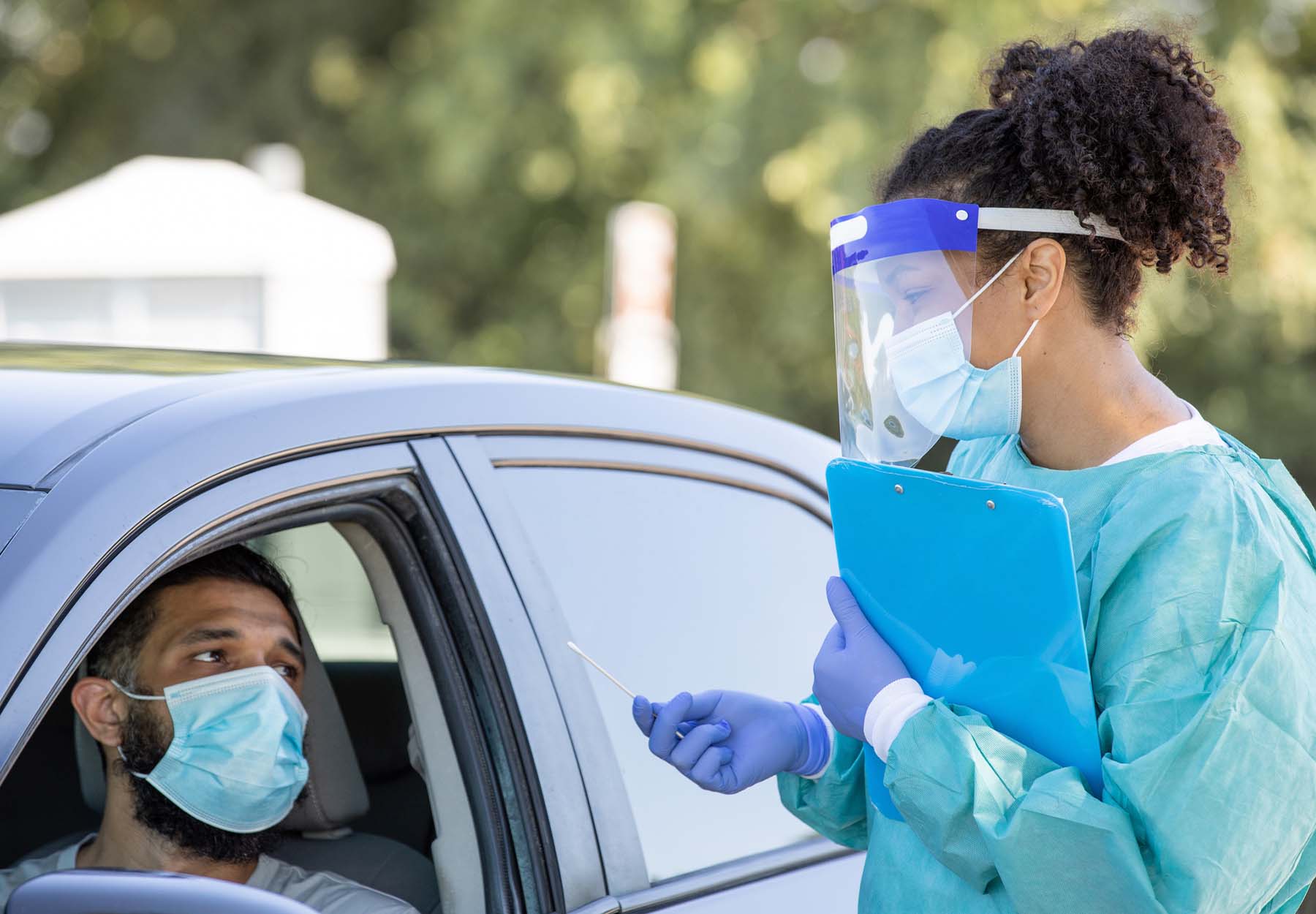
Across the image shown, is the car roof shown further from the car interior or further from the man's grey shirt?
the man's grey shirt

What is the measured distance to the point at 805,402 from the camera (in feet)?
35.8

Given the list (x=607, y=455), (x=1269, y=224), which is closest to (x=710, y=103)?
(x=1269, y=224)

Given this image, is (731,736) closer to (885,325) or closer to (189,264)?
(885,325)

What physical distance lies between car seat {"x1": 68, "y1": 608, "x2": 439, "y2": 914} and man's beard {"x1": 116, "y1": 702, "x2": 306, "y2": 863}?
0.47 feet

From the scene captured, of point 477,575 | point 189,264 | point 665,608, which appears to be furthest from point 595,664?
point 189,264

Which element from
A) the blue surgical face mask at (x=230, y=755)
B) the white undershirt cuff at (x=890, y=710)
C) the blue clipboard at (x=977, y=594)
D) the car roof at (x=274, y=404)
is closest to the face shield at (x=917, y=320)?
the blue clipboard at (x=977, y=594)

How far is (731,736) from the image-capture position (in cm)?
199

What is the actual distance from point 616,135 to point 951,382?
8024mm

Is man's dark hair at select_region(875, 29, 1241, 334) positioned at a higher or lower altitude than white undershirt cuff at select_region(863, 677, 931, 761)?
higher

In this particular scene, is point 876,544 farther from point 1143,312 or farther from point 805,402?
point 805,402

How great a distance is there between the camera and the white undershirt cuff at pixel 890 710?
168cm

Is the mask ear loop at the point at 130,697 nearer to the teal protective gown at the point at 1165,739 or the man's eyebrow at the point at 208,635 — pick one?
the man's eyebrow at the point at 208,635

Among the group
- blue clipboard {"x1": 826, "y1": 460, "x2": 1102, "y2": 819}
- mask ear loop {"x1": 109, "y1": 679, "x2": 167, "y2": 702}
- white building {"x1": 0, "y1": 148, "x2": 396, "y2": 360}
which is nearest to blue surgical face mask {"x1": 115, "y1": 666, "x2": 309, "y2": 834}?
mask ear loop {"x1": 109, "y1": 679, "x2": 167, "y2": 702}

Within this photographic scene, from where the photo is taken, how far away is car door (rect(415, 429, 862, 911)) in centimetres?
196
